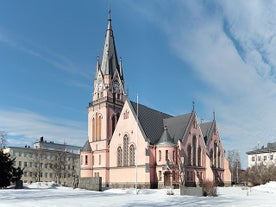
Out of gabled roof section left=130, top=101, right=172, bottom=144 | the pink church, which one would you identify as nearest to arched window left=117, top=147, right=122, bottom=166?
the pink church

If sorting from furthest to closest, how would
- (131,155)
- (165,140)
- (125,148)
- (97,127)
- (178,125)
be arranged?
(97,127), (178,125), (125,148), (131,155), (165,140)

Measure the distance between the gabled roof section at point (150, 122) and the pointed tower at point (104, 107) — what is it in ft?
23.3

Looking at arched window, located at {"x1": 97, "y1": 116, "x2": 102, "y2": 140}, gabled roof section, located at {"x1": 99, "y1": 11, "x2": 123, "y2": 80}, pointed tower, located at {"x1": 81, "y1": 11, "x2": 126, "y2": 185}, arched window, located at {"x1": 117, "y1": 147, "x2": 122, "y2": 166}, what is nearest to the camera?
arched window, located at {"x1": 117, "y1": 147, "x2": 122, "y2": 166}

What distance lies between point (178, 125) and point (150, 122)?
17.3ft

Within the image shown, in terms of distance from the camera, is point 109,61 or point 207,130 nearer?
point 109,61

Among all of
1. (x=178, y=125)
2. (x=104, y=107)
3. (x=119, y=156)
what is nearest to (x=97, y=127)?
(x=104, y=107)

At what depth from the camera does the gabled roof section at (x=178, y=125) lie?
59.6 m

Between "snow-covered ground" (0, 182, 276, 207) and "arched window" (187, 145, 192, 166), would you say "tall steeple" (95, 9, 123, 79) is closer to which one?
"arched window" (187, 145, 192, 166)

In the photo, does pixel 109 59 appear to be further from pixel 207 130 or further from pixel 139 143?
pixel 207 130

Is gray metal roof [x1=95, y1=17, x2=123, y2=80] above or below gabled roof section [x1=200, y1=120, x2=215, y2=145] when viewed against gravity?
above

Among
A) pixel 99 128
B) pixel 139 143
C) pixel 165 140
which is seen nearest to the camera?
pixel 165 140

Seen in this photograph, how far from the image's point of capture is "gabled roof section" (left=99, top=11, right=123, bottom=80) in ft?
225

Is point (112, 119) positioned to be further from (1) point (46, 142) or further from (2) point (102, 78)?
(1) point (46, 142)

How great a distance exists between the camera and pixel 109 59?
6944 cm
